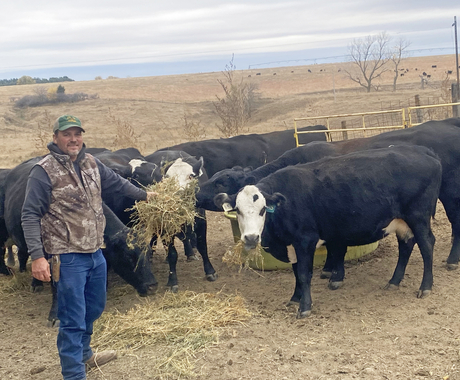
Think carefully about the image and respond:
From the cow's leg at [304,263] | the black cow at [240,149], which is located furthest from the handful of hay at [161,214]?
the black cow at [240,149]

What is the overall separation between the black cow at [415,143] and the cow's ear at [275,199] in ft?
4.25

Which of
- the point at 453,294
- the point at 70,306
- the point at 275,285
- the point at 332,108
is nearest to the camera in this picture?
the point at 70,306

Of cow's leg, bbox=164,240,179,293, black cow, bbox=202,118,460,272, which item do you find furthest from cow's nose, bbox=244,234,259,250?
cow's leg, bbox=164,240,179,293

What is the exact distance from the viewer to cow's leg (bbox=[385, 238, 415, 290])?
6.42 meters

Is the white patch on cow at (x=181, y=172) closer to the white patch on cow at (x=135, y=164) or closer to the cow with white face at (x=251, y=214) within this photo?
the white patch on cow at (x=135, y=164)

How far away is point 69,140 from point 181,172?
3.33 m

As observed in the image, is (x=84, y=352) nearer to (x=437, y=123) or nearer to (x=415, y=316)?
(x=415, y=316)

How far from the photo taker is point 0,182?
8273 millimetres

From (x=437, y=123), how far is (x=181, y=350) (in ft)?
19.0

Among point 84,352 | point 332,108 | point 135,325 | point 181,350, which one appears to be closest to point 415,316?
point 181,350

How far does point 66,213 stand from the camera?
418 cm

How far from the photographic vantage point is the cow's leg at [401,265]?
6422 millimetres

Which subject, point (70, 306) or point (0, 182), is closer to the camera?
point (70, 306)

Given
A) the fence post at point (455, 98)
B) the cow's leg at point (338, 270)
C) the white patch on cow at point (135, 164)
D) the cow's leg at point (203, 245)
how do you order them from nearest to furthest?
1. the cow's leg at point (338, 270)
2. the cow's leg at point (203, 245)
3. the white patch on cow at point (135, 164)
4. the fence post at point (455, 98)
